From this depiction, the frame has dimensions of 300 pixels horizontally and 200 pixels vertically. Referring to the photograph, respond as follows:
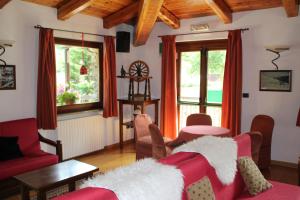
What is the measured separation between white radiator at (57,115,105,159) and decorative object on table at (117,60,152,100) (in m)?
0.92

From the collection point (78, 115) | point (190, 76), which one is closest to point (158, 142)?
point (78, 115)

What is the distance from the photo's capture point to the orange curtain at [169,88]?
18.4 ft

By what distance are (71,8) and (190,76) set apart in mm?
2670

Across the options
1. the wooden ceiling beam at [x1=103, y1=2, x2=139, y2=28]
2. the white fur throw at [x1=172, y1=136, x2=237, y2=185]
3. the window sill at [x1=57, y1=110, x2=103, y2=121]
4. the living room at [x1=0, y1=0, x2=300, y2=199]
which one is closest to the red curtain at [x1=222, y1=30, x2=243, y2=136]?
the living room at [x1=0, y1=0, x2=300, y2=199]

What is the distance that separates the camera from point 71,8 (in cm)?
428

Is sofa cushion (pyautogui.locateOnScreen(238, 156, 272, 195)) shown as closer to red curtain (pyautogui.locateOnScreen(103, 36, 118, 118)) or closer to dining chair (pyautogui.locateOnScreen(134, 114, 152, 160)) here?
dining chair (pyautogui.locateOnScreen(134, 114, 152, 160))

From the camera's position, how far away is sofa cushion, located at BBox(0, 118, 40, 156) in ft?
12.4

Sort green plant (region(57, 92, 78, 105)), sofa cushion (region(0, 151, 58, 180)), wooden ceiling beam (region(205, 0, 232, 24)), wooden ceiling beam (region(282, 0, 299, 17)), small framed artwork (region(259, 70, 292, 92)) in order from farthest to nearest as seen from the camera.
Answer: green plant (region(57, 92, 78, 105)), small framed artwork (region(259, 70, 292, 92)), wooden ceiling beam (region(205, 0, 232, 24)), wooden ceiling beam (region(282, 0, 299, 17)), sofa cushion (region(0, 151, 58, 180))

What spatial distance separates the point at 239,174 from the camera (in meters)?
2.71

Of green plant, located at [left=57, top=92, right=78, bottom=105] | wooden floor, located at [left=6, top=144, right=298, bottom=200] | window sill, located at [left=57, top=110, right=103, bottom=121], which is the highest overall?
green plant, located at [left=57, top=92, right=78, bottom=105]

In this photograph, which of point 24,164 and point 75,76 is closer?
point 24,164

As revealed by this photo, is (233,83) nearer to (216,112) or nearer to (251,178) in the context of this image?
(216,112)

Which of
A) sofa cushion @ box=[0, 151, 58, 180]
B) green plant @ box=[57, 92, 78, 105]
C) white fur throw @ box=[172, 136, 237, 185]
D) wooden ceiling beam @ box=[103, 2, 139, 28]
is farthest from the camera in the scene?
wooden ceiling beam @ box=[103, 2, 139, 28]

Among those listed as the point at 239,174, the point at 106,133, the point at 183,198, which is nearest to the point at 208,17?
the point at 106,133
